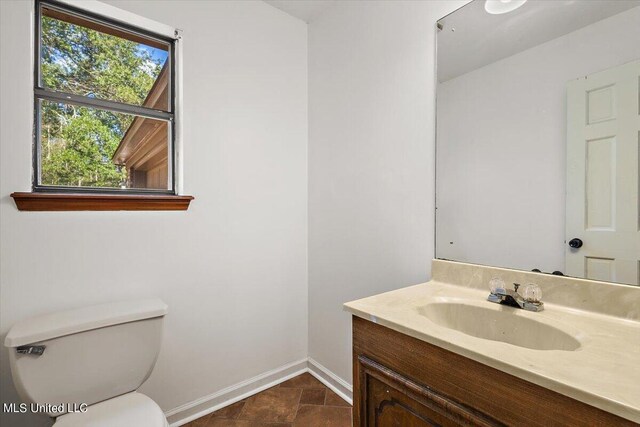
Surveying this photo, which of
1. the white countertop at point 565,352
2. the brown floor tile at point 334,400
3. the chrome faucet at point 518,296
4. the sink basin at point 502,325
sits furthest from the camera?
the brown floor tile at point 334,400

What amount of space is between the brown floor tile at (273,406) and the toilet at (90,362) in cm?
74

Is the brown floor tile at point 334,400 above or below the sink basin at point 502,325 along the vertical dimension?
below

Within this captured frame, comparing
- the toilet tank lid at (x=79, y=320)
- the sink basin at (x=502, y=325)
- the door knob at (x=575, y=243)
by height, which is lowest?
the toilet tank lid at (x=79, y=320)

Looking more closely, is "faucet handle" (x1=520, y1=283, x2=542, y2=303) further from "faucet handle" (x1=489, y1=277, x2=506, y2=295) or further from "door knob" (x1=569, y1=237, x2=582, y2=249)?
"door knob" (x1=569, y1=237, x2=582, y2=249)

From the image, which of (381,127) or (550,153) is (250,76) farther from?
(550,153)

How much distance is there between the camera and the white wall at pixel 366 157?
1.51 meters

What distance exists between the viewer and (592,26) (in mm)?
1025

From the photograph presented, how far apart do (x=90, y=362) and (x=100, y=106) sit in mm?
1214

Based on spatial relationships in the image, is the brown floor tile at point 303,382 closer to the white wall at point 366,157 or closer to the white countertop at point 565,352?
the white wall at point 366,157

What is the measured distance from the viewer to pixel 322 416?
1.76 m

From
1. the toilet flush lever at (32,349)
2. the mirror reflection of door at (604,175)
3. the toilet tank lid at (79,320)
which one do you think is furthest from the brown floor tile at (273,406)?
the mirror reflection of door at (604,175)

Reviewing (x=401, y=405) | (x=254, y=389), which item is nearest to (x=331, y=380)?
(x=254, y=389)

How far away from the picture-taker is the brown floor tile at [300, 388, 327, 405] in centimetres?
189

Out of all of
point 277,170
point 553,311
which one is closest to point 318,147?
point 277,170
